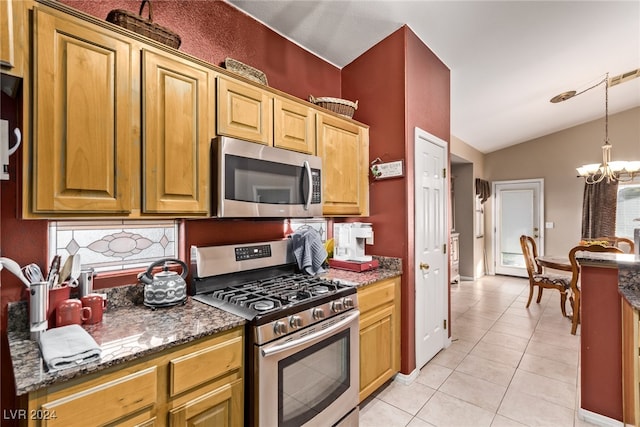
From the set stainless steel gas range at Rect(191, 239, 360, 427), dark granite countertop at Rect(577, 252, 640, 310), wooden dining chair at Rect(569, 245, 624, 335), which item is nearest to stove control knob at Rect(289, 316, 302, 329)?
stainless steel gas range at Rect(191, 239, 360, 427)

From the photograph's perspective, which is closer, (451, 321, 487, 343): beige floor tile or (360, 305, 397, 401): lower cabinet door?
(360, 305, 397, 401): lower cabinet door

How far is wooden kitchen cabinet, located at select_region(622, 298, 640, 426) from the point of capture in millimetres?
1607

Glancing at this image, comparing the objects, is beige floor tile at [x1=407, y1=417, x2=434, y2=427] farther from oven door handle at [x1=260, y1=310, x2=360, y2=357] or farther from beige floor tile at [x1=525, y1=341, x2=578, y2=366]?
beige floor tile at [x1=525, y1=341, x2=578, y2=366]

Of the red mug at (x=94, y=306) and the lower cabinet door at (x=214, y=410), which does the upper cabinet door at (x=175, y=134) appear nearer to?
the red mug at (x=94, y=306)

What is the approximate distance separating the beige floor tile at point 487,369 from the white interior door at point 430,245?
27 centimetres

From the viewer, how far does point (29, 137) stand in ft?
3.62

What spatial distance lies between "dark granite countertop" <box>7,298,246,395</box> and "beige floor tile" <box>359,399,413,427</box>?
1293 millimetres

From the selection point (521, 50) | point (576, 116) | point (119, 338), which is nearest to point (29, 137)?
point (119, 338)

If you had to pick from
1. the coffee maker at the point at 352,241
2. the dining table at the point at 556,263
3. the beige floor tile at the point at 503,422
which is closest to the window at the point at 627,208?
the dining table at the point at 556,263

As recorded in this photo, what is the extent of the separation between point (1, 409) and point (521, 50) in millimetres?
4369

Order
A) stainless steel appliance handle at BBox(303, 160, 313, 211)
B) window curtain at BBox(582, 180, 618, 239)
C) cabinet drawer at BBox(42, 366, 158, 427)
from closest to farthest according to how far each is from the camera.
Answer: cabinet drawer at BBox(42, 366, 158, 427), stainless steel appliance handle at BBox(303, 160, 313, 211), window curtain at BBox(582, 180, 618, 239)

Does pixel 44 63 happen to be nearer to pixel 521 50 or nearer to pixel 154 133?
pixel 154 133

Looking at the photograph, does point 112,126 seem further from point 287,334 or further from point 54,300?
point 287,334

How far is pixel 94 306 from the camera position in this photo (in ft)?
4.28
